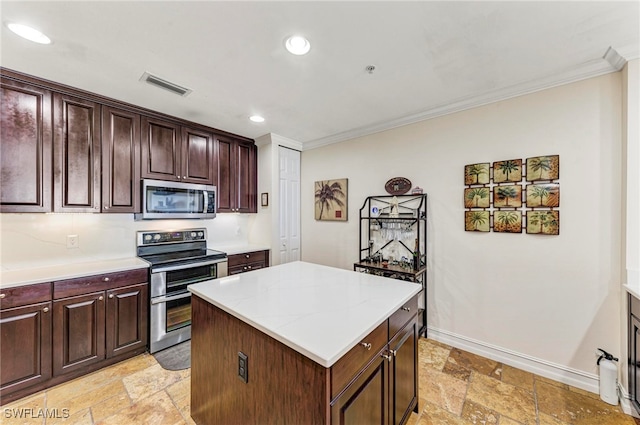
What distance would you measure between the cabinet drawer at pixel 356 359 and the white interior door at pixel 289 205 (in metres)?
2.71

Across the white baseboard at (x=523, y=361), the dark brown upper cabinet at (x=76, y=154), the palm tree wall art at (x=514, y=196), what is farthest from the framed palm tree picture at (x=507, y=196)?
the dark brown upper cabinet at (x=76, y=154)

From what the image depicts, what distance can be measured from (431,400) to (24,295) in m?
3.15

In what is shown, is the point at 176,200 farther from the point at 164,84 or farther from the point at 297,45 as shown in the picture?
the point at 297,45

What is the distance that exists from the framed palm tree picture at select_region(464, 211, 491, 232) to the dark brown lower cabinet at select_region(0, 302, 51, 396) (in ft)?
12.2

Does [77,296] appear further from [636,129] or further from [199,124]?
[636,129]

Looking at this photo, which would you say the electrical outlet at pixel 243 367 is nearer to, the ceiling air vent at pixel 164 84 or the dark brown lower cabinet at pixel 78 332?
A: the dark brown lower cabinet at pixel 78 332

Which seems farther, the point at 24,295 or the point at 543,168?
the point at 543,168

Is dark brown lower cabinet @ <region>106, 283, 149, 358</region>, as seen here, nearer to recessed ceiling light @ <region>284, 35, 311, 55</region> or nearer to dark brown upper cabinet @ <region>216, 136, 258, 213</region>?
dark brown upper cabinet @ <region>216, 136, 258, 213</region>

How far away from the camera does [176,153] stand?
3.03 meters

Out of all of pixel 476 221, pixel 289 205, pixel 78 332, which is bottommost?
pixel 78 332

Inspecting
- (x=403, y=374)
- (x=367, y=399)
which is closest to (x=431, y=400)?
(x=403, y=374)

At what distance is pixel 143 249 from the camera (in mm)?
2924

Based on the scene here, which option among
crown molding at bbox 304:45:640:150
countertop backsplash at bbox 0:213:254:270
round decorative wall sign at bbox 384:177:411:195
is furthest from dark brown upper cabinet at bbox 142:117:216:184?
round decorative wall sign at bbox 384:177:411:195

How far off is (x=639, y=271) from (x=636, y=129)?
38.6 inches
